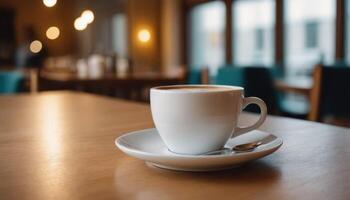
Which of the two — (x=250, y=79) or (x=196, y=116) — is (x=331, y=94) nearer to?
(x=250, y=79)

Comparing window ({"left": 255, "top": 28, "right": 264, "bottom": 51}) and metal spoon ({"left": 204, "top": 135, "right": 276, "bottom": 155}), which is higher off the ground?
window ({"left": 255, "top": 28, "right": 264, "bottom": 51})

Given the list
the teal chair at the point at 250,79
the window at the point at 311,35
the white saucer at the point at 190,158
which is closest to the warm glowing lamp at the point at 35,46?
the window at the point at 311,35

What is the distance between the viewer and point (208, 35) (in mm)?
6520

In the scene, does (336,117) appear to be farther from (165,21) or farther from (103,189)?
(165,21)

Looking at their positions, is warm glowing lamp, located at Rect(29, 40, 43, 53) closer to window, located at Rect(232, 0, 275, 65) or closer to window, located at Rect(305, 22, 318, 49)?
window, located at Rect(232, 0, 275, 65)

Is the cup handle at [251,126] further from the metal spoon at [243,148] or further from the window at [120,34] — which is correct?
Answer: the window at [120,34]

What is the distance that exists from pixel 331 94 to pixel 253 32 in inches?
151

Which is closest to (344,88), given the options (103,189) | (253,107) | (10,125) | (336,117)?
(336,117)

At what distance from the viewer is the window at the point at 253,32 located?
5.38 metres

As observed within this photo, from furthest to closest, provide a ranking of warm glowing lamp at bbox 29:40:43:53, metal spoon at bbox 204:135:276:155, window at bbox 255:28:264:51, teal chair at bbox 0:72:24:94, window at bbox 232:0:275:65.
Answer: warm glowing lamp at bbox 29:40:43:53 < window at bbox 255:28:264:51 < window at bbox 232:0:275:65 < teal chair at bbox 0:72:24:94 < metal spoon at bbox 204:135:276:155

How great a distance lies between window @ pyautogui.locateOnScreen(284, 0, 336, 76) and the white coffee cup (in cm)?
438

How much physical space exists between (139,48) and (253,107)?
17.5 ft

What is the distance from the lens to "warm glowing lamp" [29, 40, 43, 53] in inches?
331

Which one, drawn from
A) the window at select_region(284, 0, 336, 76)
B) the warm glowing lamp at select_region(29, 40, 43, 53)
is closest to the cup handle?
the window at select_region(284, 0, 336, 76)
